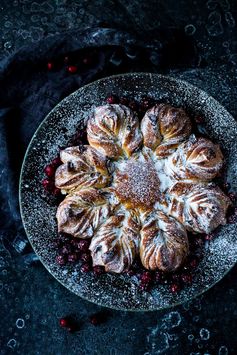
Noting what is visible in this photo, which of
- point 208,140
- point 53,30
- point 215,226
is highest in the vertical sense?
point 53,30

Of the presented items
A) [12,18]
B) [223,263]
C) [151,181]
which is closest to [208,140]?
[151,181]

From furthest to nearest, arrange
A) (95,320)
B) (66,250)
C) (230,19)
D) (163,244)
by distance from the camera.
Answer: (230,19) < (95,320) < (66,250) < (163,244)

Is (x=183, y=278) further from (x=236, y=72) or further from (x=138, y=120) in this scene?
(x=236, y=72)

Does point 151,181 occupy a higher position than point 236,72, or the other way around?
point 236,72

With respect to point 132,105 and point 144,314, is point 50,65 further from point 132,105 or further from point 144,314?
point 144,314

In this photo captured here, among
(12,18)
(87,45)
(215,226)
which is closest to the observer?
(215,226)

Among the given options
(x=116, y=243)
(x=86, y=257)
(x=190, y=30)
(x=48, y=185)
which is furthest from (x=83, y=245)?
(x=190, y=30)

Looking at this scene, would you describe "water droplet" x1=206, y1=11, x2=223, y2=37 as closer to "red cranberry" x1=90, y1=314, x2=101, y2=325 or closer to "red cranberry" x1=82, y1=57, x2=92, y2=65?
"red cranberry" x1=82, y1=57, x2=92, y2=65
